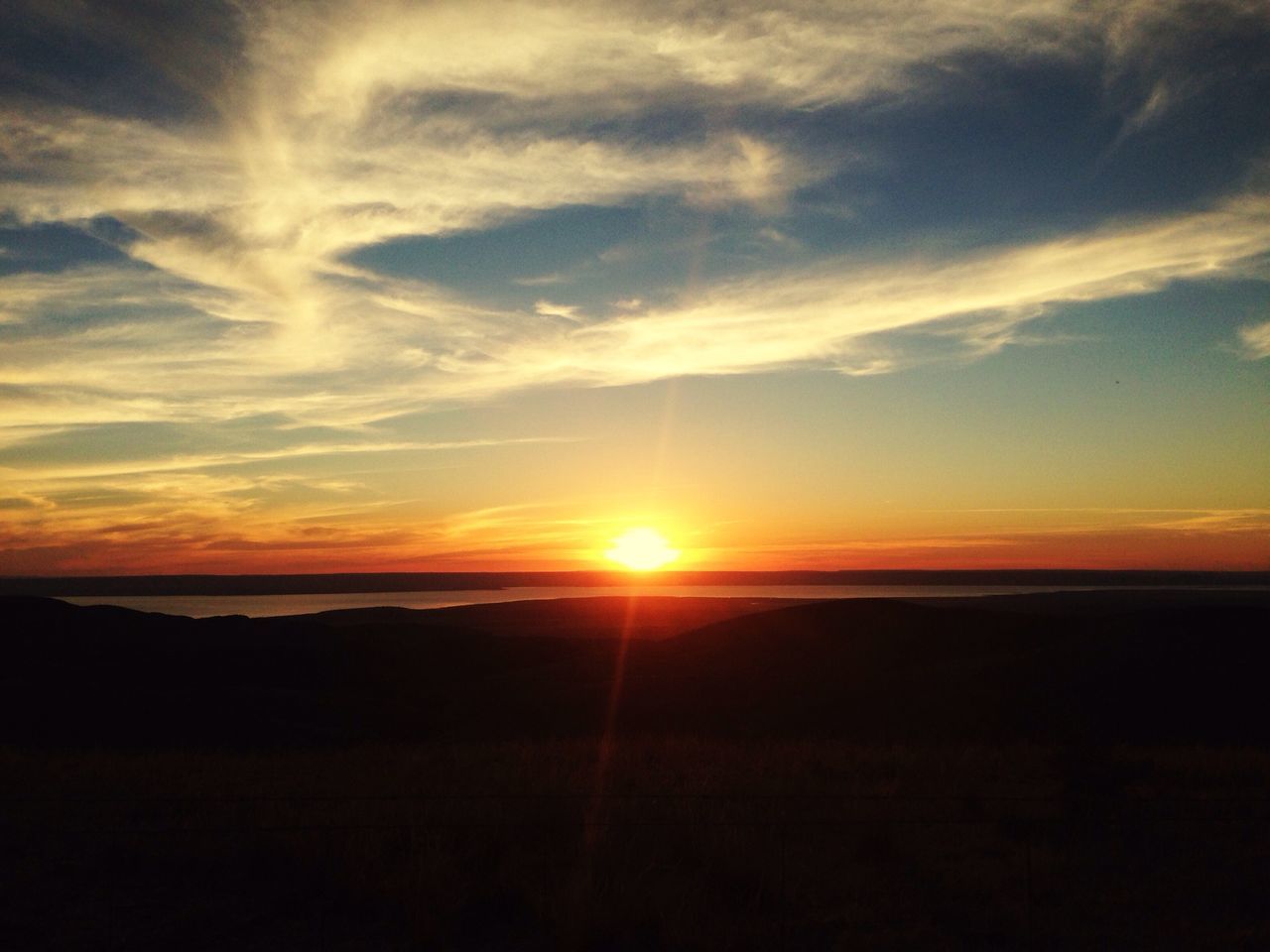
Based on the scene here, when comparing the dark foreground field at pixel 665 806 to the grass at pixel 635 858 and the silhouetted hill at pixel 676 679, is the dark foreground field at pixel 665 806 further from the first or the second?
the silhouetted hill at pixel 676 679

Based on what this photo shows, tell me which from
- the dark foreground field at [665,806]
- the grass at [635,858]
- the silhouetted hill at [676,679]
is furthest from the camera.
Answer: the silhouetted hill at [676,679]

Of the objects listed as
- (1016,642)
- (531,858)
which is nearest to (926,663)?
(1016,642)

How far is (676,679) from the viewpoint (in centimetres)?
3722

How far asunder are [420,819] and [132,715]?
18.7 m

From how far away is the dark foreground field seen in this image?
10.3 m

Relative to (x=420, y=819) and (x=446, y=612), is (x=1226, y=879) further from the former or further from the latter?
(x=446, y=612)

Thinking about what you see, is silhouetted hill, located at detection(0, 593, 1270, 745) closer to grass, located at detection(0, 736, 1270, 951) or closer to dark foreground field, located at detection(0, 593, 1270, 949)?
dark foreground field, located at detection(0, 593, 1270, 949)

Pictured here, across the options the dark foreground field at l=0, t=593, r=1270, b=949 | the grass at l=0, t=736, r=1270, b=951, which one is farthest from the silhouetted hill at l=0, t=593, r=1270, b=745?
the grass at l=0, t=736, r=1270, b=951

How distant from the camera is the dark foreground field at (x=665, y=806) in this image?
33.9 feet

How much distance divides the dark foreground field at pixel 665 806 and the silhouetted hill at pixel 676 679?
18 cm

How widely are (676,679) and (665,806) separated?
73.4 feet

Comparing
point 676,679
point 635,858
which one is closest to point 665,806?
point 635,858

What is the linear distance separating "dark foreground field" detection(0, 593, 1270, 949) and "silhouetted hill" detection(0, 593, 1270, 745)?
181mm

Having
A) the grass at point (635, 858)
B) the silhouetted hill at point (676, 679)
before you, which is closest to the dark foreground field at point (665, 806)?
the grass at point (635, 858)
